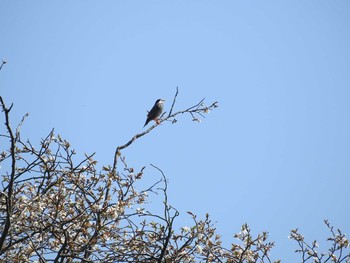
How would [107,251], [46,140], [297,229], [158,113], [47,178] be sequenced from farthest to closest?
[158,113] → [297,229] → [46,140] → [47,178] → [107,251]

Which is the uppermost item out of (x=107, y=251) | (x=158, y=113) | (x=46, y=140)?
(x=158, y=113)

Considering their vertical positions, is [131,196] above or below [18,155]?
below

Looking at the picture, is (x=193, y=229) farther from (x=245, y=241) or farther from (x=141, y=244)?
(x=245, y=241)

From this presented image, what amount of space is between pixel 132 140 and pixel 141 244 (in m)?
2.45

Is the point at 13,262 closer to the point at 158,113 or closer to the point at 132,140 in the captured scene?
the point at 132,140

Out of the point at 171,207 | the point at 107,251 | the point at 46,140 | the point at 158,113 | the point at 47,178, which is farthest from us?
the point at 158,113

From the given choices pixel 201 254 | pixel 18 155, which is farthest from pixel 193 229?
pixel 18 155

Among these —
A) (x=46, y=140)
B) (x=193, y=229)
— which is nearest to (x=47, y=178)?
(x=46, y=140)

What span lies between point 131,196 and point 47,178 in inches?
62.1

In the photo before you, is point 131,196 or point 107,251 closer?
point 107,251

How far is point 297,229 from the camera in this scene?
26.5 feet

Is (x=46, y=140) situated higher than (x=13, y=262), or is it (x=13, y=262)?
(x=46, y=140)

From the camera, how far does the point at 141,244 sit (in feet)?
17.5

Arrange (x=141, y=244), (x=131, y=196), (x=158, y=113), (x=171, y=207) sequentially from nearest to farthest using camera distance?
(x=171, y=207) < (x=141, y=244) < (x=131, y=196) < (x=158, y=113)
